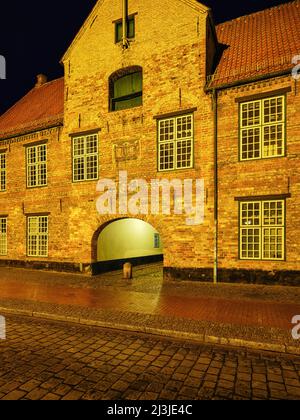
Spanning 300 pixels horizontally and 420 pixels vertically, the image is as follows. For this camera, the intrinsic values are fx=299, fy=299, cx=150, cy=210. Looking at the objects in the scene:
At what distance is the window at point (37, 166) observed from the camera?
1531 cm

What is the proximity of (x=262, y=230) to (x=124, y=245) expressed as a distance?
7552 millimetres

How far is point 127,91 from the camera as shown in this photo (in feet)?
44.3

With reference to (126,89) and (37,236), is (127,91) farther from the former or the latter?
(37,236)

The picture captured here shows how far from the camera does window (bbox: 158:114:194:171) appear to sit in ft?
39.0

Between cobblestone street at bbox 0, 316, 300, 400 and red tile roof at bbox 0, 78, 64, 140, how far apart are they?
11.7 meters

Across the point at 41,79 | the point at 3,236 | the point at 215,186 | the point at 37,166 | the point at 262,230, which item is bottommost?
the point at 3,236

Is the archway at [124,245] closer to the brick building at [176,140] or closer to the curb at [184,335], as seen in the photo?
the brick building at [176,140]

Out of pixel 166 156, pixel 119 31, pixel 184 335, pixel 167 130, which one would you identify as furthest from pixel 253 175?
pixel 119 31

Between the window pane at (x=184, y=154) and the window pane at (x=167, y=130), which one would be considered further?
the window pane at (x=167, y=130)

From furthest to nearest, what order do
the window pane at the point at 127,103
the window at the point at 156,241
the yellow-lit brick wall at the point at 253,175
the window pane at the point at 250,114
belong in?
the window at the point at 156,241
the window pane at the point at 127,103
the window pane at the point at 250,114
the yellow-lit brick wall at the point at 253,175

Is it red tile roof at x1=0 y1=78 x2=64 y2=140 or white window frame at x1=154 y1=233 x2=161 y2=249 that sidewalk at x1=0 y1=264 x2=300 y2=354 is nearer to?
white window frame at x1=154 y1=233 x2=161 y2=249

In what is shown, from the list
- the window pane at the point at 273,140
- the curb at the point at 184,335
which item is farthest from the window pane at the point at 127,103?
the curb at the point at 184,335

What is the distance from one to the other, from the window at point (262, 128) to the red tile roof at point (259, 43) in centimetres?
106

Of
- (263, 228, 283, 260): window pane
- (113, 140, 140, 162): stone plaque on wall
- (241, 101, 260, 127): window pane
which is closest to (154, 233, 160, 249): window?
(113, 140, 140, 162): stone plaque on wall
